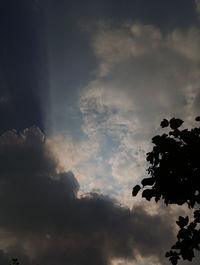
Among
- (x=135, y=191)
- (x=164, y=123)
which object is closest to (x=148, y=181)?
(x=135, y=191)

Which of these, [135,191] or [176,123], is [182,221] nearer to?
[135,191]

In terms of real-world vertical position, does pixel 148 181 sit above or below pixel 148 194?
Result: above

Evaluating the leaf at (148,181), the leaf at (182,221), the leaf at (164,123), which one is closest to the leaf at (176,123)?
the leaf at (164,123)

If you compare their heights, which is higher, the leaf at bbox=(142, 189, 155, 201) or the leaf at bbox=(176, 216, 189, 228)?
the leaf at bbox=(142, 189, 155, 201)

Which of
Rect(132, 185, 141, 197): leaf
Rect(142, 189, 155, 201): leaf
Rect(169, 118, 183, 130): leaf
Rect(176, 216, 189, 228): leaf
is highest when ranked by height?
Rect(169, 118, 183, 130): leaf

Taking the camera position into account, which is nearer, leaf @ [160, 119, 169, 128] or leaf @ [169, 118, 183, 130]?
leaf @ [169, 118, 183, 130]

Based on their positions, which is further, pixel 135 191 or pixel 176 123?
pixel 176 123

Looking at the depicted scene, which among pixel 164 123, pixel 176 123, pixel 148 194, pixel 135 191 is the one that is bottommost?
pixel 148 194

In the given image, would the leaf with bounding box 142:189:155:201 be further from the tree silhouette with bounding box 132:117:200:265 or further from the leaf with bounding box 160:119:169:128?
the leaf with bounding box 160:119:169:128

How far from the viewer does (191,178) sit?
4.90 meters

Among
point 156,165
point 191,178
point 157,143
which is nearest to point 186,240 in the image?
point 191,178

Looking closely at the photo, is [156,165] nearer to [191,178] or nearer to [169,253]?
[191,178]

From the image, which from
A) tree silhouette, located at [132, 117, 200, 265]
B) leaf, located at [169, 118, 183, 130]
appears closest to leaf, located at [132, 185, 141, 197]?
tree silhouette, located at [132, 117, 200, 265]

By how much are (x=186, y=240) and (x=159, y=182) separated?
1.75 metres
